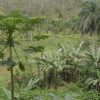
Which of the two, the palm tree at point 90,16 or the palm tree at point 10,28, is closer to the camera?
the palm tree at point 10,28

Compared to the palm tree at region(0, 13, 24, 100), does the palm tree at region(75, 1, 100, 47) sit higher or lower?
higher

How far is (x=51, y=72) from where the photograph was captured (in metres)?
23.1

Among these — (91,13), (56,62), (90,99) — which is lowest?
(90,99)

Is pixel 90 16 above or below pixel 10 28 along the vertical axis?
above

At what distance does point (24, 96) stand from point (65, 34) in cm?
3861

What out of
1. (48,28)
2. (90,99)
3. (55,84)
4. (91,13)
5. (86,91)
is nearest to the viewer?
(90,99)

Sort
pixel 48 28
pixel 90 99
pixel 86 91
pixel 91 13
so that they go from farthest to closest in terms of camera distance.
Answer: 1. pixel 48 28
2. pixel 91 13
3. pixel 86 91
4. pixel 90 99

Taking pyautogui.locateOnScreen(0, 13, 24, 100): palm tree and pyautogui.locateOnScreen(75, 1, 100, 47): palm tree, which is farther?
pyautogui.locateOnScreen(75, 1, 100, 47): palm tree

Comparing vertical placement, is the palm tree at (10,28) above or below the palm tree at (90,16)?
below

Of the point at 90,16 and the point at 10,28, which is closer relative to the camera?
the point at 10,28

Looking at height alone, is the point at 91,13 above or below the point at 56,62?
above

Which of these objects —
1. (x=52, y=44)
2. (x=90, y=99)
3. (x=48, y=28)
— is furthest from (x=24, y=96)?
(x=48, y=28)

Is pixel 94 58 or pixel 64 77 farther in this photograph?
pixel 64 77

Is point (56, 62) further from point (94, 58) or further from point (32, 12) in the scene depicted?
point (32, 12)
